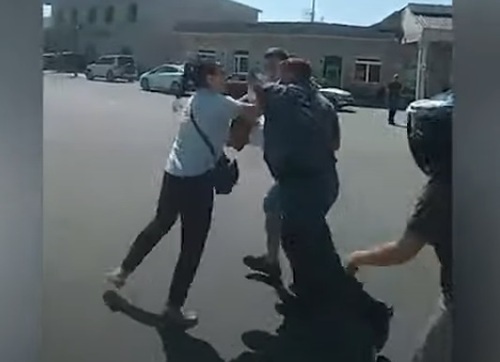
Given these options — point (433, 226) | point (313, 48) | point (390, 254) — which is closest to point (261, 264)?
point (390, 254)

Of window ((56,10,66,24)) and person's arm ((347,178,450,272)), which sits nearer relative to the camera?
window ((56,10,66,24))

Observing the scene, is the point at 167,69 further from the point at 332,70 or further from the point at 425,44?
the point at 425,44

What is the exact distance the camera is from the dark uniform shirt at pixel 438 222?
1.95 m

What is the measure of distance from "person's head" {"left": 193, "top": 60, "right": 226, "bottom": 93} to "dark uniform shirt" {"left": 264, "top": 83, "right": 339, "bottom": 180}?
11 cm

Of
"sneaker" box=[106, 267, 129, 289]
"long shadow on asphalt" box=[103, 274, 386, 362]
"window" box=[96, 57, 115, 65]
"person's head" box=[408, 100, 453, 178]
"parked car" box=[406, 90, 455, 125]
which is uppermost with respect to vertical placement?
"window" box=[96, 57, 115, 65]

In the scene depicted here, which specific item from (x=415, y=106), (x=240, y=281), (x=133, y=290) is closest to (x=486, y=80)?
(x=415, y=106)

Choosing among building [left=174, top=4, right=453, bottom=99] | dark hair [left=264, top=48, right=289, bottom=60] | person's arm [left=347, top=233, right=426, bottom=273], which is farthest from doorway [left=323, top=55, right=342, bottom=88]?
person's arm [left=347, top=233, right=426, bottom=273]

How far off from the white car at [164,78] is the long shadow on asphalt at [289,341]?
501 mm

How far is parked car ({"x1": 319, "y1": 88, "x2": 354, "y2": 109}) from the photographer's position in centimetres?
194

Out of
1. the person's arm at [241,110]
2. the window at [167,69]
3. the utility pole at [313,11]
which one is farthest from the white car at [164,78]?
the utility pole at [313,11]

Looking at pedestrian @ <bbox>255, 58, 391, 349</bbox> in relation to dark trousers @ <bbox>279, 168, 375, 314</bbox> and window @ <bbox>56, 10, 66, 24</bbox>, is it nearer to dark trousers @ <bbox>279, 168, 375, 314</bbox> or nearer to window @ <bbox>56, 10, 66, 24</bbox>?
dark trousers @ <bbox>279, 168, 375, 314</bbox>

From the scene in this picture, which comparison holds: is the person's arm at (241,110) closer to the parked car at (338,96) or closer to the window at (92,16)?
the parked car at (338,96)

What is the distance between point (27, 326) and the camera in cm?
174

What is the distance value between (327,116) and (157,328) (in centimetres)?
67
